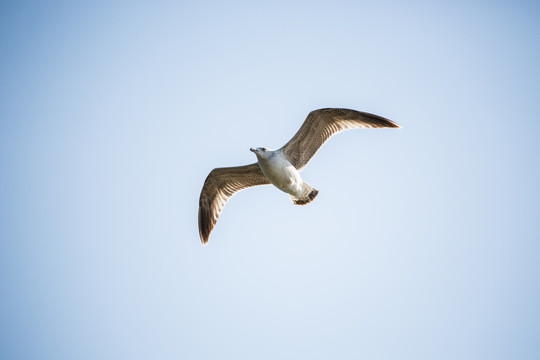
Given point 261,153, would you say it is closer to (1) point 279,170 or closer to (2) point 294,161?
(1) point 279,170

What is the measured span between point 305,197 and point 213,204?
2.38m

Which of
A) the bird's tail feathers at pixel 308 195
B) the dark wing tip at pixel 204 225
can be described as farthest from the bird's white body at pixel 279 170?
the dark wing tip at pixel 204 225

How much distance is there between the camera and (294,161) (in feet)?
33.8

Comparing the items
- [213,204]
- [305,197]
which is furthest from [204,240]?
[305,197]

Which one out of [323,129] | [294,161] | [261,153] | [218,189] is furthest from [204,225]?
[323,129]

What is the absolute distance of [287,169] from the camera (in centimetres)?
970

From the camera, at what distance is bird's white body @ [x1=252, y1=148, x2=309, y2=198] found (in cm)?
973

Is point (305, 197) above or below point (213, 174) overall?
below

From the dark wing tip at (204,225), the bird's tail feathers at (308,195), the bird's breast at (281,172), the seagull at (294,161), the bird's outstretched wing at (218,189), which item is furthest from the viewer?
the dark wing tip at (204,225)

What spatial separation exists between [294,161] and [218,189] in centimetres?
215

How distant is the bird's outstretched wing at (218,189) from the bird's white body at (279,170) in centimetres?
87

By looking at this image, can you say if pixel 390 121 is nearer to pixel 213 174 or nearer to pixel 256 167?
pixel 256 167

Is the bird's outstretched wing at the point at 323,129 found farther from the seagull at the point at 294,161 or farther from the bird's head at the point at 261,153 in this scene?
the bird's head at the point at 261,153

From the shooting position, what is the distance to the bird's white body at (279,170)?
9727 millimetres
